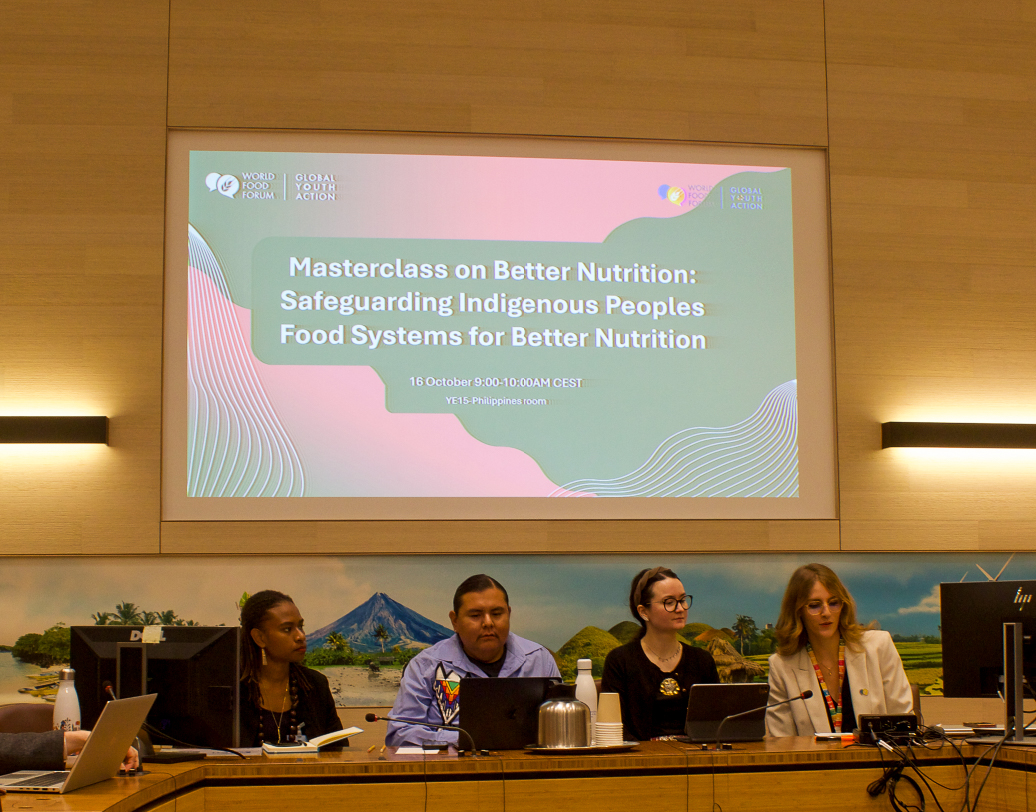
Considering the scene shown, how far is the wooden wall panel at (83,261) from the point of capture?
482 centimetres

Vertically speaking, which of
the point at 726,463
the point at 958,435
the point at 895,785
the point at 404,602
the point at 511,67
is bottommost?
the point at 895,785

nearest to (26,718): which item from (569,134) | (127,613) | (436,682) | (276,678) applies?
(276,678)

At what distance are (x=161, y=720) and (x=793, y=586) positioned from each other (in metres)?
2.32

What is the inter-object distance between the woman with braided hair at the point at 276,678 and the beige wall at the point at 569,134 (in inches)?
45.4

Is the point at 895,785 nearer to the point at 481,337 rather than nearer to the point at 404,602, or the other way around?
the point at 404,602

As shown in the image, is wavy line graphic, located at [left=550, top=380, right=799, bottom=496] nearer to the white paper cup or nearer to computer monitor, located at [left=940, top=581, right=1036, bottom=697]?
computer monitor, located at [left=940, top=581, right=1036, bottom=697]

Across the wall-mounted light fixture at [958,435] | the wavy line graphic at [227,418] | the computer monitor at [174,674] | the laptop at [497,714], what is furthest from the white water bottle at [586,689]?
the wall-mounted light fixture at [958,435]

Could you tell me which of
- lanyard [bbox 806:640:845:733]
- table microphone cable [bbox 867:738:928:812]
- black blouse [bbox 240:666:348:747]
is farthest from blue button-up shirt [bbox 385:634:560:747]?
table microphone cable [bbox 867:738:928:812]

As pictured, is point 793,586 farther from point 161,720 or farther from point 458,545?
point 161,720

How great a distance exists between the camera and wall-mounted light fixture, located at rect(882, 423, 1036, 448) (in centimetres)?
516

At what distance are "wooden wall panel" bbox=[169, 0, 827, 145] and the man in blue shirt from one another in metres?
2.61

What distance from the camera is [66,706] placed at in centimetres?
300

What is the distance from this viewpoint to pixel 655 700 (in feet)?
12.2

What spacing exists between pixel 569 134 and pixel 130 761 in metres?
3.64
